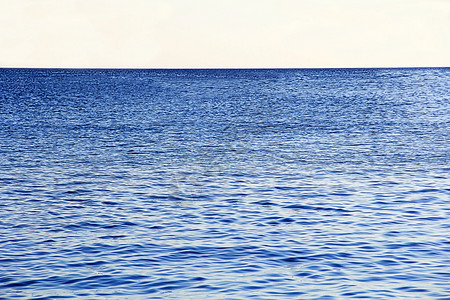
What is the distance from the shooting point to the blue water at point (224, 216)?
16609 mm

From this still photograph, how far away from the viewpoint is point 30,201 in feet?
86.3

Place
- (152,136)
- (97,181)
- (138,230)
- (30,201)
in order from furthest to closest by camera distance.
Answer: (152,136), (97,181), (30,201), (138,230)

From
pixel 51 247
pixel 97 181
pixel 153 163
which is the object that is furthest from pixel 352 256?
pixel 153 163

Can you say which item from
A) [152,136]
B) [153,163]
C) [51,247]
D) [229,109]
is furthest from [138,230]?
[229,109]

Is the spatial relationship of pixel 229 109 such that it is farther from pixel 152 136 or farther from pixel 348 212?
pixel 348 212

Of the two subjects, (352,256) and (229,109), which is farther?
(229,109)

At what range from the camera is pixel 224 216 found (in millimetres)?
23781

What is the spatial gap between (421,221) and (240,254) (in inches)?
290

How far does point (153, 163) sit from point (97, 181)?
6506 mm

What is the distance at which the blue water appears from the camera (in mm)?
16609

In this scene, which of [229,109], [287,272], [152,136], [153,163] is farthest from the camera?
[229,109]

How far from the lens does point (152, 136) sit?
5209 centimetres

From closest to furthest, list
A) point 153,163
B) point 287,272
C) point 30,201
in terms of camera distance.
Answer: point 287,272, point 30,201, point 153,163

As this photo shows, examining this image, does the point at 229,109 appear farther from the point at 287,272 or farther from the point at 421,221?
the point at 287,272
